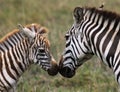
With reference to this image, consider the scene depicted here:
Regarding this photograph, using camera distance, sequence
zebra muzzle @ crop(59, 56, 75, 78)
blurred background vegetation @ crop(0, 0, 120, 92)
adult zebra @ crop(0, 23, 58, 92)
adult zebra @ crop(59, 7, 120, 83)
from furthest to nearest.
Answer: blurred background vegetation @ crop(0, 0, 120, 92) < adult zebra @ crop(0, 23, 58, 92) < zebra muzzle @ crop(59, 56, 75, 78) < adult zebra @ crop(59, 7, 120, 83)

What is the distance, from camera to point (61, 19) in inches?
760

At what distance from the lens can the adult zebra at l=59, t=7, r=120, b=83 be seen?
29.6 ft

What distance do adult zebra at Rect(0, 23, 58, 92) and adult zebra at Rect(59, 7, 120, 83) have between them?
1.71ft

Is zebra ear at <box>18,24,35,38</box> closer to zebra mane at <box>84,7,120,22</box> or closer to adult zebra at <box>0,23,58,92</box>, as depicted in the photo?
adult zebra at <box>0,23,58,92</box>

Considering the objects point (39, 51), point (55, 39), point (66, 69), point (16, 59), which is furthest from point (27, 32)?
point (55, 39)

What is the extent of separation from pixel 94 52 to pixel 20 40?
1524 mm

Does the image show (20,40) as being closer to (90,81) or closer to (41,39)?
(41,39)

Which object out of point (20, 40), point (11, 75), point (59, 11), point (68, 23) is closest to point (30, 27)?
point (20, 40)

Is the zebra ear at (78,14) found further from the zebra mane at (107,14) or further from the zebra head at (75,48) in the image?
the zebra mane at (107,14)

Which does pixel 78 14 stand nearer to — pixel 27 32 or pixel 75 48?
pixel 75 48

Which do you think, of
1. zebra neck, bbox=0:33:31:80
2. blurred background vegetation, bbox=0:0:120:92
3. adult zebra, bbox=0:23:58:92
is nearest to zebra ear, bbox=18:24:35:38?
adult zebra, bbox=0:23:58:92

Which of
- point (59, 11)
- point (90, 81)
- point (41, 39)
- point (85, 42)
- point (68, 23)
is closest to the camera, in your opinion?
point (85, 42)

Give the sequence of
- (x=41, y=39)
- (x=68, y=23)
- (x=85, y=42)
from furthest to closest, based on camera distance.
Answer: (x=68, y=23), (x=41, y=39), (x=85, y=42)

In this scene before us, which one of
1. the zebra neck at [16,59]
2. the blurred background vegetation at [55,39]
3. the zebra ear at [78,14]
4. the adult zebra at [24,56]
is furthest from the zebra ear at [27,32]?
the blurred background vegetation at [55,39]
